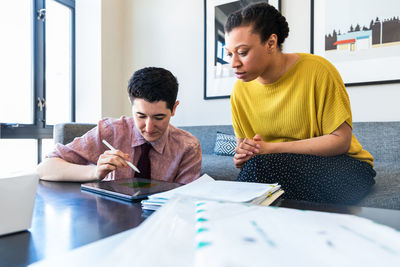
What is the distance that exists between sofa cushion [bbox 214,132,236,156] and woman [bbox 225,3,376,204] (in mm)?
1023

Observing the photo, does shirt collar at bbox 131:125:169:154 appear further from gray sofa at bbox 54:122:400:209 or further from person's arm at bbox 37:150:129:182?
gray sofa at bbox 54:122:400:209

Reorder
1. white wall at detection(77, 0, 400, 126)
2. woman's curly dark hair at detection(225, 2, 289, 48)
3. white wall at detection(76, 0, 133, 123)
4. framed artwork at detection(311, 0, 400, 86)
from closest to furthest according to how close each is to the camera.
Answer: woman's curly dark hair at detection(225, 2, 289, 48) < framed artwork at detection(311, 0, 400, 86) < white wall at detection(77, 0, 400, 126) < white wall at detection(76, 0, 133, 123)

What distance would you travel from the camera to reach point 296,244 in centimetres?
24

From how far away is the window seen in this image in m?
2.62

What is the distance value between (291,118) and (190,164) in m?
0.45

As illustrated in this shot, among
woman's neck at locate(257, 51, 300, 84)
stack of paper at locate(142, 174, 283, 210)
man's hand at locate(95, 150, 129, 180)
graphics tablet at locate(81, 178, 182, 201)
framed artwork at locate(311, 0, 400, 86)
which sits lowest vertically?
graphics tablet at locate(81, 178, 182, 201)

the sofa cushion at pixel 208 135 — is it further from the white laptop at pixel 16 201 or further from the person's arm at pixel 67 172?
the white laptop at pixel 16 201

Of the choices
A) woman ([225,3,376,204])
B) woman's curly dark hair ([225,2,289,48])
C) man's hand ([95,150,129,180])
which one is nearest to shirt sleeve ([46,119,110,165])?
man's hand ([95,150,129,180])

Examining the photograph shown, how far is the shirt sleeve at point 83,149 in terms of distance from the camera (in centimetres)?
115

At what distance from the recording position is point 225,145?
2.35 metres

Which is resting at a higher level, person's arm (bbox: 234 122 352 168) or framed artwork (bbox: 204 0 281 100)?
framed artwork (bbox: 204 0 281 100)

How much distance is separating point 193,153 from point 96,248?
36.9 inches

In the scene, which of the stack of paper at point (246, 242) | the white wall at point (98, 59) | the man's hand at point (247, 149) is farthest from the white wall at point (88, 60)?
the stack of paper at point (246, 242)

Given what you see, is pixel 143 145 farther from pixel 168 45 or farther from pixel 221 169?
pixel 168 45
